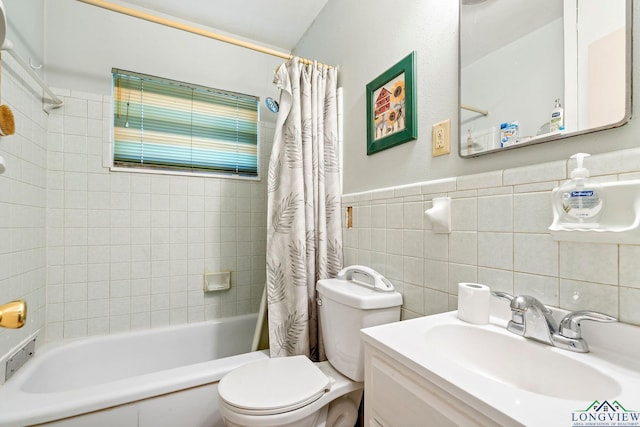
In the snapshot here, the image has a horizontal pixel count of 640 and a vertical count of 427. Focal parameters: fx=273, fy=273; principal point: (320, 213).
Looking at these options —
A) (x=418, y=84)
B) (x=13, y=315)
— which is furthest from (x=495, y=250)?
(x=13, y=315)

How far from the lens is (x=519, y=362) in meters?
0.66

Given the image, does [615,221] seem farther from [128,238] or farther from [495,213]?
[128,238]

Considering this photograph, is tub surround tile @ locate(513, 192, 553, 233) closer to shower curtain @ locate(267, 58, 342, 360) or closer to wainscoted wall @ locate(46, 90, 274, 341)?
shower curtain @ locate(267, 58, 342, 360)

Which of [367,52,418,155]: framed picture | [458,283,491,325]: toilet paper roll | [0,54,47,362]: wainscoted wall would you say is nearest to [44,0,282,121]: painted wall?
[0,54,47,362]: wainscoted wall

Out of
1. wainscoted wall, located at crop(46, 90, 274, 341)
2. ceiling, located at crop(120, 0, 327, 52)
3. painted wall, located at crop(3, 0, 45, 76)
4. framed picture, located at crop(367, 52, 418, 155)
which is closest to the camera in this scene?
framed picture, located at crop(367, 52, 418, 155)

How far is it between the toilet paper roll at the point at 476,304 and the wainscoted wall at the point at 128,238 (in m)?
1.61

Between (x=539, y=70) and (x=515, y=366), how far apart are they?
2.56 feet

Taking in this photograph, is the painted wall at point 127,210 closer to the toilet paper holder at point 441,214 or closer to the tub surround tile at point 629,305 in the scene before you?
the toilet paper holder at point 441,214

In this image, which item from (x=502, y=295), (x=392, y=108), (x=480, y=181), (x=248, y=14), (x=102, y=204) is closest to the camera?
(x=502, y=295)

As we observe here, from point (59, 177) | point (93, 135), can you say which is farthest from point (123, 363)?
point (93, 135)

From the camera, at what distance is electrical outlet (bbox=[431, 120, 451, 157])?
0.99 m

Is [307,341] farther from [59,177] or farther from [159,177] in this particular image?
[59,177]

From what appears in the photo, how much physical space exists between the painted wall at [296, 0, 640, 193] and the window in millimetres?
843

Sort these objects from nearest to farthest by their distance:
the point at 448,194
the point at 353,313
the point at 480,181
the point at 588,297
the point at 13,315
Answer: the point at 13,315, the point at 588,297, the point at 480,181, the point at 448,194, the point at 353,313
